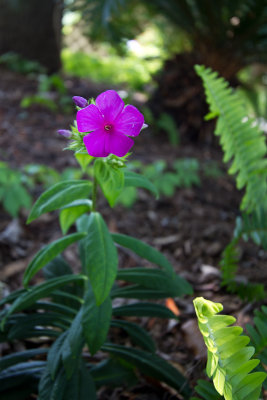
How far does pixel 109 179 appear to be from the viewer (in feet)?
4.09

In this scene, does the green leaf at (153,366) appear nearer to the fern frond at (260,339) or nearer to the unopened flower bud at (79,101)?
the fern frond at (260,339)

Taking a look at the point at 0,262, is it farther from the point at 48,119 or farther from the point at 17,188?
the point at 48,119

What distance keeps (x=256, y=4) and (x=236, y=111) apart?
267 cm

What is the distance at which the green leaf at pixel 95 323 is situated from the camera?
1.24 metres

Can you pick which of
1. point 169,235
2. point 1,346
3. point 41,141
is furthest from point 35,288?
point 41,141

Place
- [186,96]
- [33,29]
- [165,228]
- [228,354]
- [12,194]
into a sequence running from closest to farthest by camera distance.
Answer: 1. [228,354]
2. [12,194]
3. [165,228]
4. [186,96]
5. [33,29]

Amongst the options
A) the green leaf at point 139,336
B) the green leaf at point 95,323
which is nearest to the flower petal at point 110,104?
the green leaf at point 95,323

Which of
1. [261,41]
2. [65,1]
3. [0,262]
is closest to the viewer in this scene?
[0,262]

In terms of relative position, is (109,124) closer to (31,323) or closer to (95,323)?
(95,323)

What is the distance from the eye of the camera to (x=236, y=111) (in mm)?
1820

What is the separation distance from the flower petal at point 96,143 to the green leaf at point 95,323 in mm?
534

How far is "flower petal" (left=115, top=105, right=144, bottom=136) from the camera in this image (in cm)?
108

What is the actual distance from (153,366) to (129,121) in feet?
3.01

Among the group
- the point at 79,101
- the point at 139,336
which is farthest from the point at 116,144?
the point at 139,336
